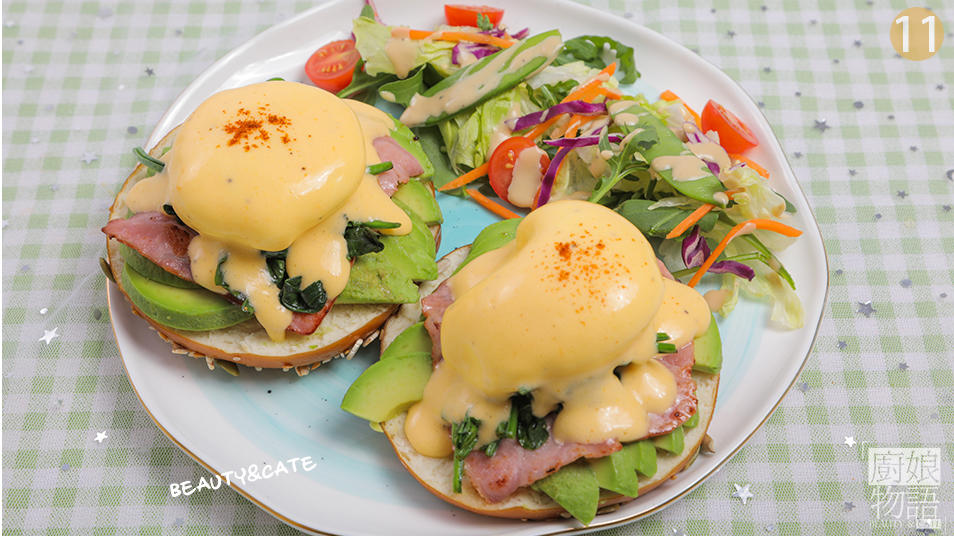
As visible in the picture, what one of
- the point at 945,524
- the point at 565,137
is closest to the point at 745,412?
the point at 945,524

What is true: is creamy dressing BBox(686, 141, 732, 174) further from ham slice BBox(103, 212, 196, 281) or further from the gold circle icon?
ham slice BBox(103, 212, 196, 281)

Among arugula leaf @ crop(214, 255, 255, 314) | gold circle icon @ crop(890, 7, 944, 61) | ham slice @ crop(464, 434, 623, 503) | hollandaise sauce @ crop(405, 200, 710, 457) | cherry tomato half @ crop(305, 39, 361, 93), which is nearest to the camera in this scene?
hollandaise sauce @ crop(405, 200, 710, 457)

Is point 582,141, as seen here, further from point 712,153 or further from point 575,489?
point 575,489

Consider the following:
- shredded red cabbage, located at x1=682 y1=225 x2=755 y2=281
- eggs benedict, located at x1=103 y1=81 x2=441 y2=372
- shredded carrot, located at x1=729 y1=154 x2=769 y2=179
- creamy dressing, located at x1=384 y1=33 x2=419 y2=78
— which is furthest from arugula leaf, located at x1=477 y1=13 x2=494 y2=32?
shredded red cabbage, located at x1=682 y1=225 x2=755 y2=281

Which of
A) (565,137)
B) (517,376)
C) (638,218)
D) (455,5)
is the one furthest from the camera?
(455,5)

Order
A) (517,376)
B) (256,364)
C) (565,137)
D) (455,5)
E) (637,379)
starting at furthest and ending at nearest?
(455,5)
(565,137)
(256,364)
(637,379)
(517,376)

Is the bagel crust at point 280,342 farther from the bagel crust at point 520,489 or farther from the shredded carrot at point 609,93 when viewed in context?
the shredded carrot at point 609,93

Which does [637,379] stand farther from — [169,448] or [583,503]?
[169,448]
